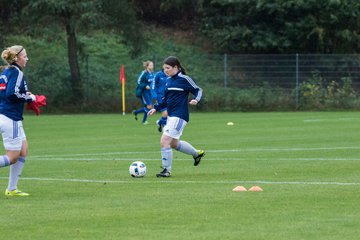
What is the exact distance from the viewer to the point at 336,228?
31.8 feet

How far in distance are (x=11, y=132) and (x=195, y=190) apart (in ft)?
8.59

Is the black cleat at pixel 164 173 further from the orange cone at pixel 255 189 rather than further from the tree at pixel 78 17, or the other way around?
the tree at pixel 78 17

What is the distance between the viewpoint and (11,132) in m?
12.9

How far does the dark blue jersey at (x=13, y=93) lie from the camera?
41.8ft

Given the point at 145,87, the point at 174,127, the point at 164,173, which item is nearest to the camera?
the point at 164,173

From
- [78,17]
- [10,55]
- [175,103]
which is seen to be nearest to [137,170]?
[175,103]

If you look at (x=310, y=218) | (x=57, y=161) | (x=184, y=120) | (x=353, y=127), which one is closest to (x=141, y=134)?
(x=353, y=127)

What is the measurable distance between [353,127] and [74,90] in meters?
18.9

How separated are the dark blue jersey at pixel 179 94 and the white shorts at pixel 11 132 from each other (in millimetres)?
3669

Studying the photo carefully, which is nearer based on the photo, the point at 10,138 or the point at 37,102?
the point at 10,138

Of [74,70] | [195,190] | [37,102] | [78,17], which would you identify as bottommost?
[74,70]

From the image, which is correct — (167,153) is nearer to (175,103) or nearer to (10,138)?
(175,103)

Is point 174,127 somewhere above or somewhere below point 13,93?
below

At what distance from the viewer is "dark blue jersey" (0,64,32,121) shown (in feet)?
41.8
